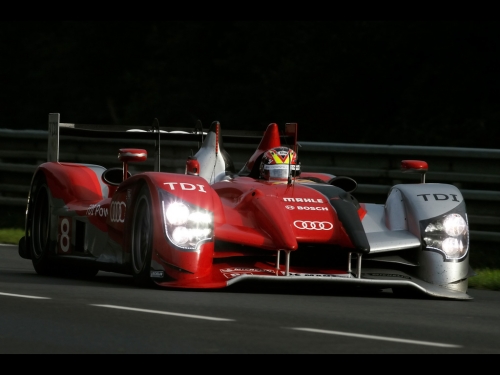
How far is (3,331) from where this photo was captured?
643 cm

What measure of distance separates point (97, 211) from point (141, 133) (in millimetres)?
1090

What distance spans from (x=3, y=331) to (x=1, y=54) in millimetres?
40748

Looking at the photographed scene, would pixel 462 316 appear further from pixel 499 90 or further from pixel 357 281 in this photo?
pixel 499 90

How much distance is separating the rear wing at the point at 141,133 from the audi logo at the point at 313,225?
1.76 metres

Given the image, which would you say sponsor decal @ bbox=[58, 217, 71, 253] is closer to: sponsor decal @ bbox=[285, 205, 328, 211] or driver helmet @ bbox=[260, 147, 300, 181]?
driver helmet @ bbox=[260, 147, 300, 181]

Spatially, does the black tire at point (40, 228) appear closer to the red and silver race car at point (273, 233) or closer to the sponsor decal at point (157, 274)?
the red and silver race car at point (273, 233)

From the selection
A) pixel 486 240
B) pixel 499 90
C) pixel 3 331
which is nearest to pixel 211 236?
pixel 3 331

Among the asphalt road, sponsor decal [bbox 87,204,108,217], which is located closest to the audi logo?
the asphalt road

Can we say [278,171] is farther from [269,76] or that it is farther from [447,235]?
A: [269,76]

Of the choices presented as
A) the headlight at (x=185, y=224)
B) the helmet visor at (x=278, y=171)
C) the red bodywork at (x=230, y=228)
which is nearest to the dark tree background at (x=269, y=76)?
the helmet visor at (x=278, y=171)

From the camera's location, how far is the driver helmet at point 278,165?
9.97 metres

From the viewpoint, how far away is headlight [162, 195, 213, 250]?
865 centimetres

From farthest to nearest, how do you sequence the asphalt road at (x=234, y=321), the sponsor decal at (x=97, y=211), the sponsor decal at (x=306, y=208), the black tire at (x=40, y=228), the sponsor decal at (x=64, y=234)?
the black tire at (x=40, y=228) < the sponsor decal at (x=64, y=234) < the sponsor decal at (x=97, y=211) < the sponsor decal at (x=306, y=208) < the asphalt road at (x=234, y=321)

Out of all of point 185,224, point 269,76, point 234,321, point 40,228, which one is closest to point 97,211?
point 40,228
